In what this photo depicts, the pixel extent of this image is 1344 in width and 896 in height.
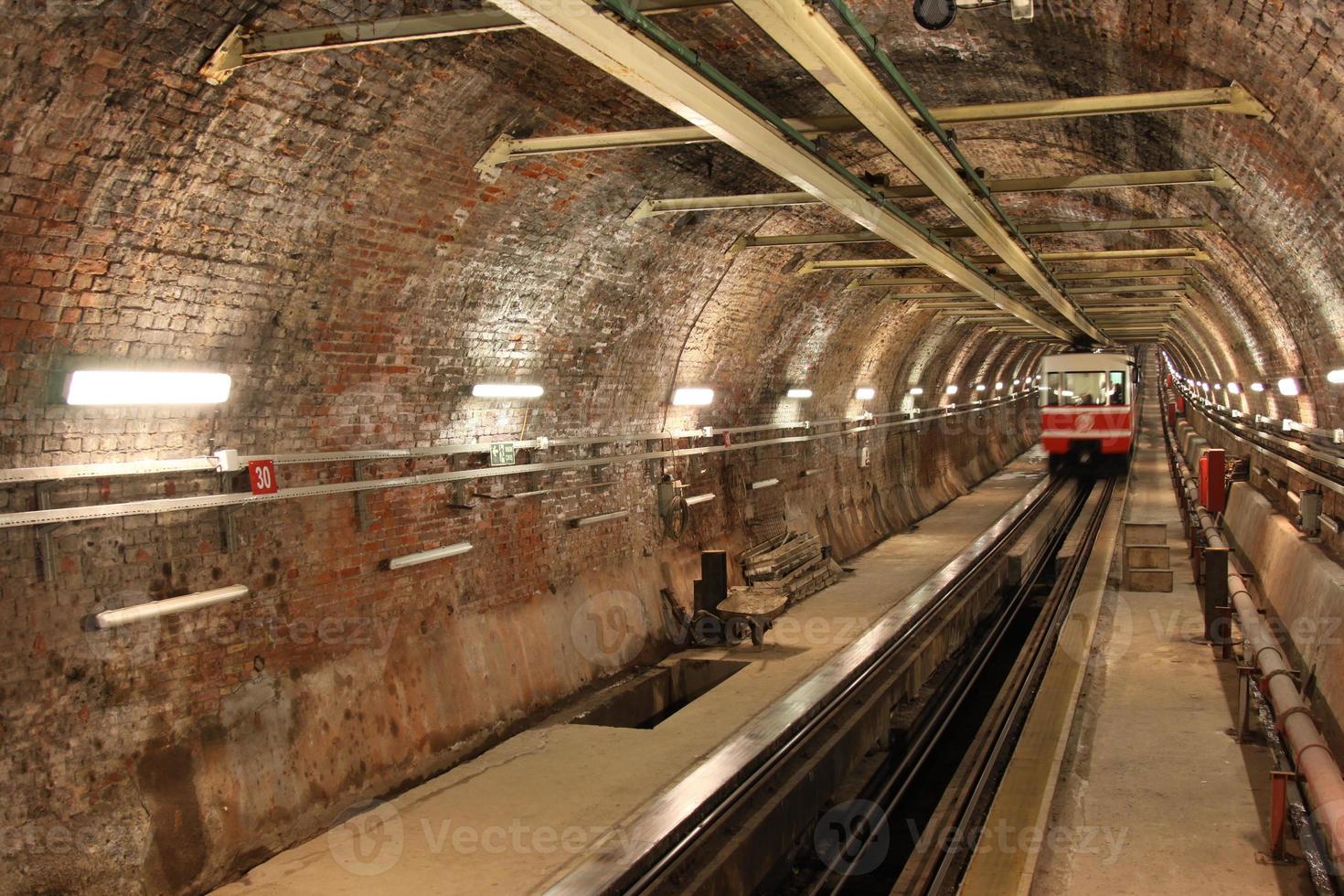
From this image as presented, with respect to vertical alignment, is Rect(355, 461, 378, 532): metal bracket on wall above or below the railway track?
above

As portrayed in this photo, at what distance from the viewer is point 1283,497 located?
1473cm

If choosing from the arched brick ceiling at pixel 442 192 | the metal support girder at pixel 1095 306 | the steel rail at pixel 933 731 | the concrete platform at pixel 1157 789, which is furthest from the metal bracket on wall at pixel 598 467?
the metal support girder at pixel 1095 306

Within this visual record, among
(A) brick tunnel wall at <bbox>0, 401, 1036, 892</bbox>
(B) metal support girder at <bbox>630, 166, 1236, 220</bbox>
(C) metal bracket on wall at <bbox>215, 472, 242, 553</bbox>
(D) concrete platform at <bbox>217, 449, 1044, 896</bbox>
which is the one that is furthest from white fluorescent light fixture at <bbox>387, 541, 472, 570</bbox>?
(B) metal support girder at <bbox>630, 166, 1236, 220</bbox>

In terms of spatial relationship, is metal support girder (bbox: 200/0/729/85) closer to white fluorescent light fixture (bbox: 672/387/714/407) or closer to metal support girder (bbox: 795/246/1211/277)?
white fluorescent light fixture (bbox: 672/387/714/407)

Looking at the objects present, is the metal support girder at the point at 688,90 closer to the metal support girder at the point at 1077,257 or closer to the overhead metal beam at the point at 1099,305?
the metal support girder at the point at 1077,257

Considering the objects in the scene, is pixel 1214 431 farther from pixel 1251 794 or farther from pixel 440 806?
pixel 440 806

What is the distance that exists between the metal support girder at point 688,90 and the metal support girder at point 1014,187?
1109 mm

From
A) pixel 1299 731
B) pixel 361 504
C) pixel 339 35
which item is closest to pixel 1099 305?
pixel 1299 731

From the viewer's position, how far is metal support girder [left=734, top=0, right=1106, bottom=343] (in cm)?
445

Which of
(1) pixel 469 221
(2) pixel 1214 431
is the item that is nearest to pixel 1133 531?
(1) pixel 469 221

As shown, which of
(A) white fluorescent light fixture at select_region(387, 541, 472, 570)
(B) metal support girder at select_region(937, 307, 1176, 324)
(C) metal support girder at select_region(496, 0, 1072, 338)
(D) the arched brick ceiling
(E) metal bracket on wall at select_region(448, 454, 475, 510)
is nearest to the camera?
(C) metal support girder at select_region(496, 0, 1072, 338)

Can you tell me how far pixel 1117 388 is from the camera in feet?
88.5

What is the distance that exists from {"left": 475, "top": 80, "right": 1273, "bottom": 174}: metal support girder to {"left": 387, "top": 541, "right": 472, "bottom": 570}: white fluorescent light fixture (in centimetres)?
285

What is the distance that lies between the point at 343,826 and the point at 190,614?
69.4 inches
